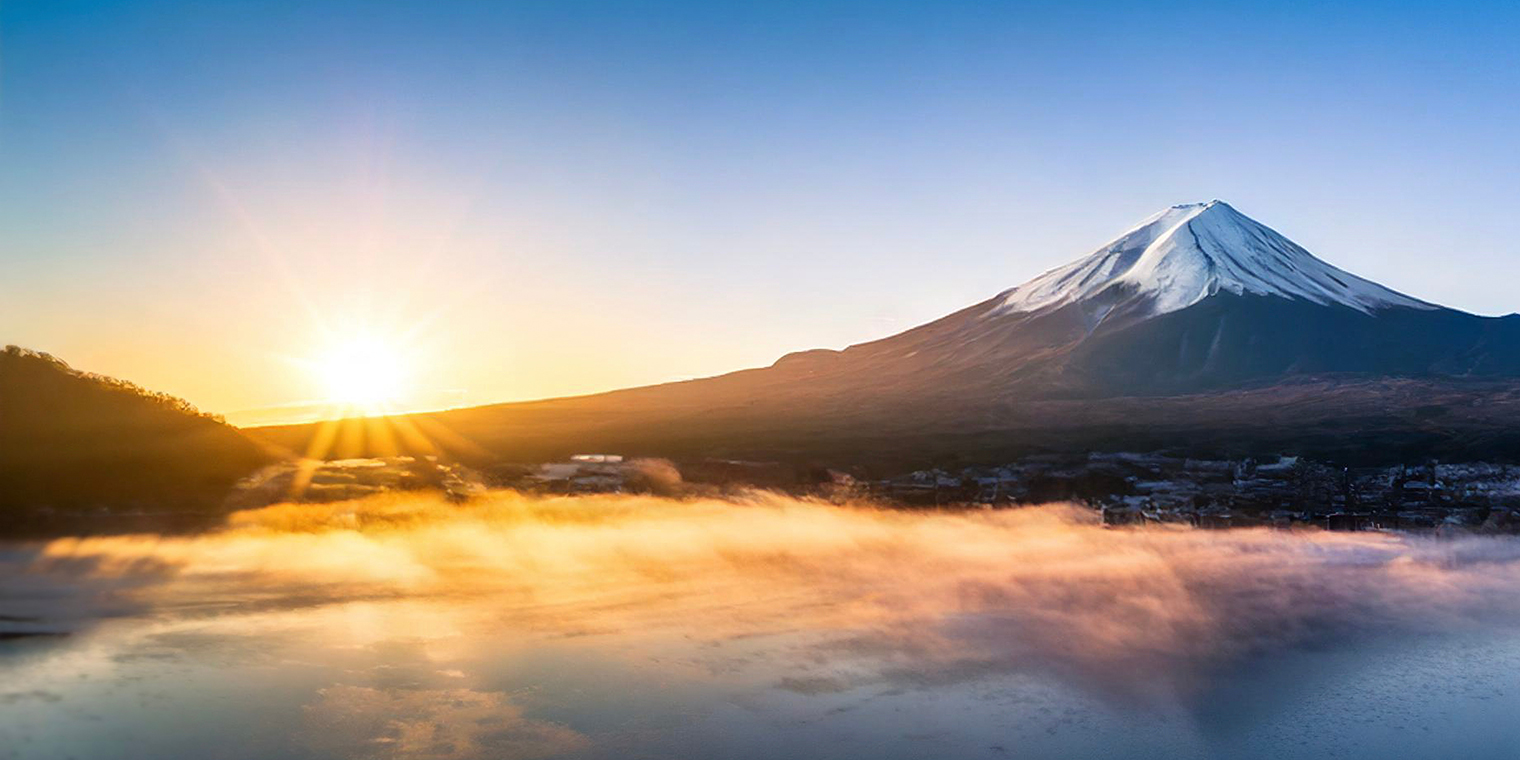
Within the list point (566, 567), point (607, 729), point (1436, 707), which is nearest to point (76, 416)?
point (566, 567)

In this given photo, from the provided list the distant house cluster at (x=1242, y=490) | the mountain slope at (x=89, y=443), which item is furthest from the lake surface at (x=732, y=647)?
the distant house cluster at (x=1242, y=490)

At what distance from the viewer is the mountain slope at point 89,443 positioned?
5694 centimetres

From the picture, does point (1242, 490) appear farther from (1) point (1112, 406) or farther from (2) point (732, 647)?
(2) point (732, 647)

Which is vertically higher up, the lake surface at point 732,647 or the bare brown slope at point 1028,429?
the bare brown slope at point 1028,429

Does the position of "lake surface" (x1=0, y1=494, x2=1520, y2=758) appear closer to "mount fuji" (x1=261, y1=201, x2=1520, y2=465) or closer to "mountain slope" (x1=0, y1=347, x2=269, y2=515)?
"mountain slope" (x1=0, y1=347, x2=269, y2=515)

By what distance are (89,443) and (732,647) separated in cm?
3398

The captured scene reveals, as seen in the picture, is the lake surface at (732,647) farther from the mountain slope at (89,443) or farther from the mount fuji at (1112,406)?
the mount fuji at (1112,406)

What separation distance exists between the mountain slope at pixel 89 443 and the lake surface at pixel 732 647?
2740mm

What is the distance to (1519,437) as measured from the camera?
12675cm

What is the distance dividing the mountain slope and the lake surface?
2740mm

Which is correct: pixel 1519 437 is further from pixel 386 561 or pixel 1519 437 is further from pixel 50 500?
pixel 50 500

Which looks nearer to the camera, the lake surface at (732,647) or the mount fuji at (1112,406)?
the lake surface at (732,647)

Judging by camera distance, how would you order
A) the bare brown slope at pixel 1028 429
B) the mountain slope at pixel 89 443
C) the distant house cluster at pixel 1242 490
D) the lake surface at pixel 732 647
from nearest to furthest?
the lake surface at pixel 732 647, the mountain slope at pixel 89 443, the distant house cluster at pixel 1242 490, the bare brown slope at pixel 1028 429

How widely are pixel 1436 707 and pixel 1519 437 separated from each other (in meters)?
102
